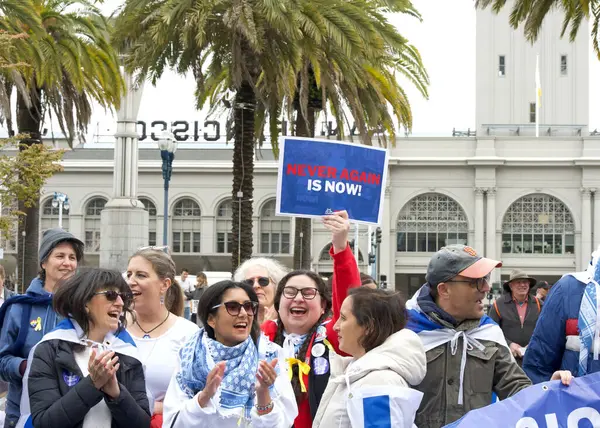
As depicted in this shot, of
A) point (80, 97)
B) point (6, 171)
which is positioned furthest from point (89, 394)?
point (80, 97)

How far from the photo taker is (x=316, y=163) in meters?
6.43

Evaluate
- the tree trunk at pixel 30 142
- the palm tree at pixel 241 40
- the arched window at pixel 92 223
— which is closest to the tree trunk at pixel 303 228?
the palm tree at pixel 241 40

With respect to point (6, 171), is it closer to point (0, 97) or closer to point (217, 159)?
point (0, 97)

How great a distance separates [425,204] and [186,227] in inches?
664

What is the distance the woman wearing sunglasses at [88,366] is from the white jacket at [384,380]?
890 millimetres

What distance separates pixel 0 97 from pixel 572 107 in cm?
6335

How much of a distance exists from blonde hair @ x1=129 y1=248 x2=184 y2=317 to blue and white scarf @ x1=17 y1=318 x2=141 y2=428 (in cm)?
89

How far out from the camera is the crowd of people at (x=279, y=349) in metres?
4.11

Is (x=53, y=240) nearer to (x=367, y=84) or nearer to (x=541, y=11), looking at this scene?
(x=541, y=11)

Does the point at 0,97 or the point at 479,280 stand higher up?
the point at 0,97

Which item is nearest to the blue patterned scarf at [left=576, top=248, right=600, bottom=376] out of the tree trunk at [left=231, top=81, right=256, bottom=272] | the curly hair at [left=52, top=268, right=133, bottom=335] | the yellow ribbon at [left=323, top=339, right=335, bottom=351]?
the yellow ribbon at [left=323, top=339, right=335, bottom=351]

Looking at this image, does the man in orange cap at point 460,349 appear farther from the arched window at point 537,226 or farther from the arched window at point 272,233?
the arched window at point 537,226

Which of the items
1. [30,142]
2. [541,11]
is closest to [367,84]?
[541,11]

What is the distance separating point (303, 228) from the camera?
25859 millimetres
